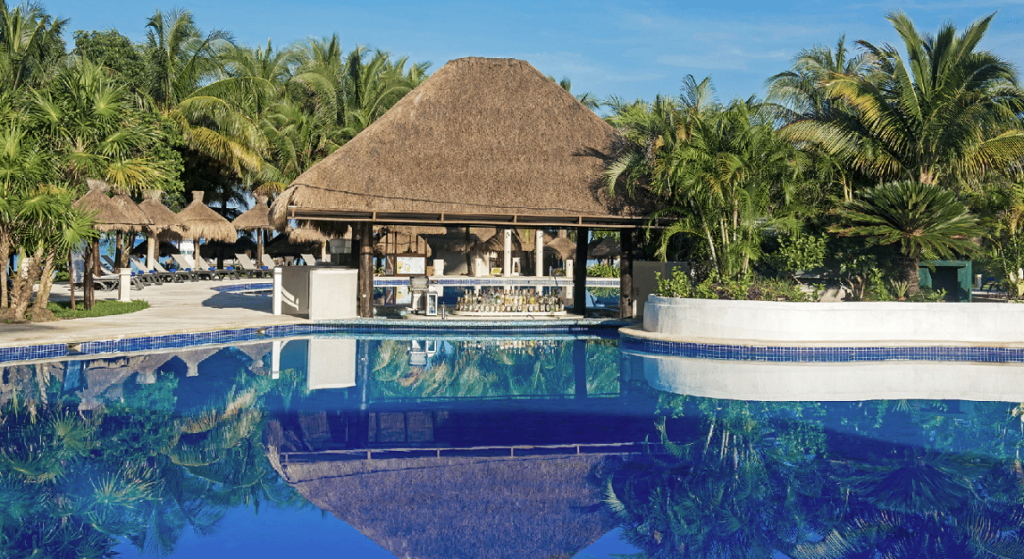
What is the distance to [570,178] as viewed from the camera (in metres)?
16.0

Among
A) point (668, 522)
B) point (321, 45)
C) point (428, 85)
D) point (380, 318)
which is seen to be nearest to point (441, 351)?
point (380, 318)

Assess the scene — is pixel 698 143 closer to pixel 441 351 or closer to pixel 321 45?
pixel 441 351

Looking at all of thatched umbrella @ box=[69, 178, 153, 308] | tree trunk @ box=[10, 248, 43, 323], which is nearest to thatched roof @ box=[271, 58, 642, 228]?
tree trunk @ box=[10, 248, 43, 323]

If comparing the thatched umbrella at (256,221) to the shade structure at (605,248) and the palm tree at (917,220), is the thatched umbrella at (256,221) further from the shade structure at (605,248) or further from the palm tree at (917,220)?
the palm tree at (917,220)

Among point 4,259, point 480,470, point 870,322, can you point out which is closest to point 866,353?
point 870,322

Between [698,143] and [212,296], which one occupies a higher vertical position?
[698,143]

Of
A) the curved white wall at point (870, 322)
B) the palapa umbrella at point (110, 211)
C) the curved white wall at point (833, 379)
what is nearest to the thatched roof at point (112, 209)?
the palapa umbrella at point (110, 211)

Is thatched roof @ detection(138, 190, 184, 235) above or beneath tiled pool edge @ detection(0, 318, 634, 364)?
above

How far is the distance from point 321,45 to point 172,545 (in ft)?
116

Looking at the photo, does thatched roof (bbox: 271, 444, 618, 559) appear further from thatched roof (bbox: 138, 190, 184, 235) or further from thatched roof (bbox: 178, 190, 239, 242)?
thatched roof (bbox: 178, 190, 239, 242)

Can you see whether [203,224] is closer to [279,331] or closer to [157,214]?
[157,214]

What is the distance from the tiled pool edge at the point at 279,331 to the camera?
11141 mm

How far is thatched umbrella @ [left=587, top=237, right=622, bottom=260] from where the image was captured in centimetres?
3797

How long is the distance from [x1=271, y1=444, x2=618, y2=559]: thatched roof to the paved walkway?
6972 millimetres
